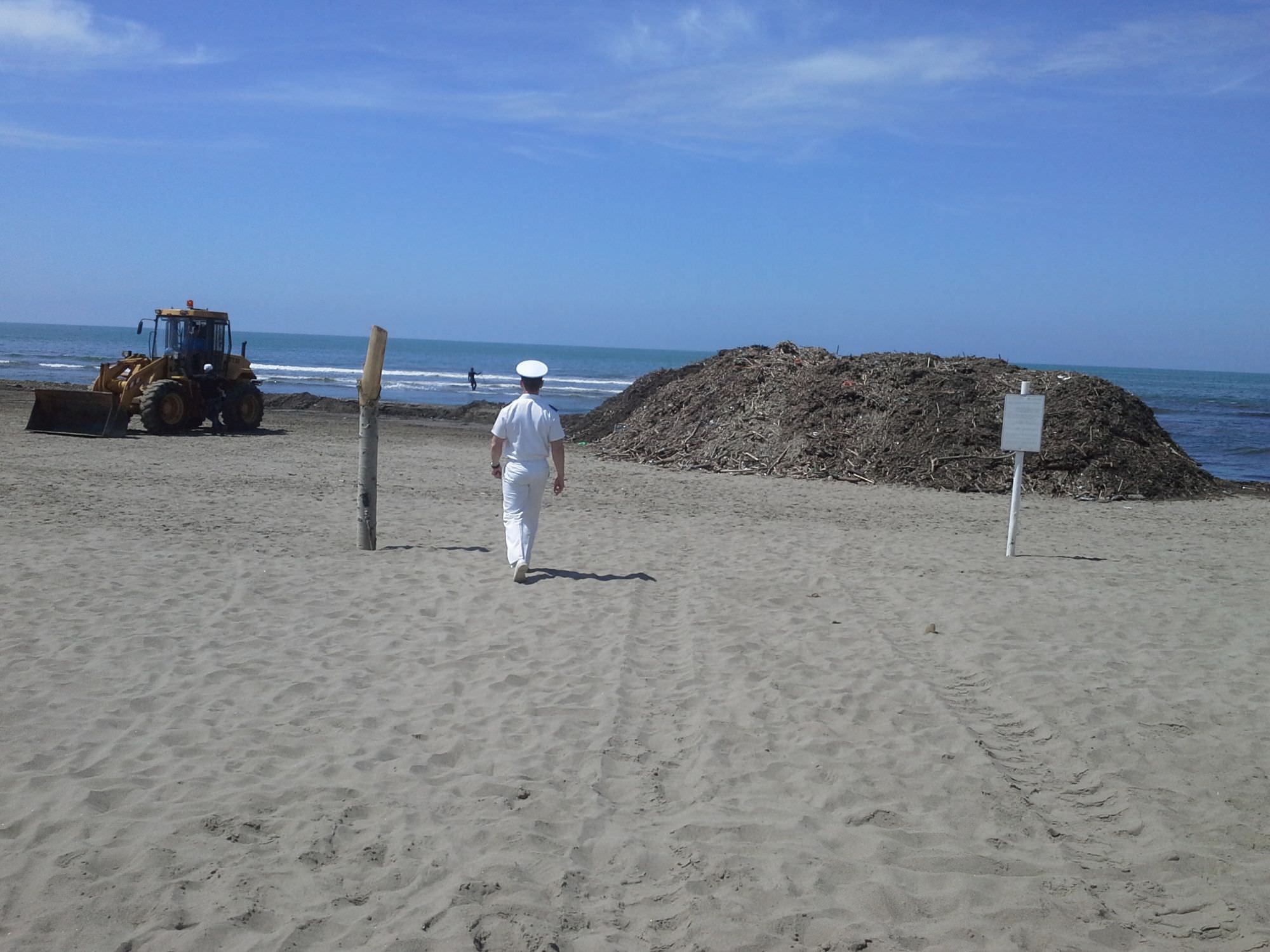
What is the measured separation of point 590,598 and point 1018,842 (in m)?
4.25

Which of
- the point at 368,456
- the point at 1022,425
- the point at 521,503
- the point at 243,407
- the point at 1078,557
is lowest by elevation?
the point at 1078,557

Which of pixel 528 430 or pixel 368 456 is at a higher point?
pixel 528 430

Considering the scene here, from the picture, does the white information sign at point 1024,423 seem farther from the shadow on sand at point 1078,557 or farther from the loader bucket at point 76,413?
the loader bucket at point 76,413

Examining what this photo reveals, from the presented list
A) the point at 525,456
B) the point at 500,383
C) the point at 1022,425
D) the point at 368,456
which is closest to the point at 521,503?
the point at 525,456

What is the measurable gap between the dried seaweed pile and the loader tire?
7.71 m

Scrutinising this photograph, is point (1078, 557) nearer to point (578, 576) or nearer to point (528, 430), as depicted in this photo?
point (578, 576)

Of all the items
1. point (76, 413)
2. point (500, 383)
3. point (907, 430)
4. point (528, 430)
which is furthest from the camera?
point (500, 383)

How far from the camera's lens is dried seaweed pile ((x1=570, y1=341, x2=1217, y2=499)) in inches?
661

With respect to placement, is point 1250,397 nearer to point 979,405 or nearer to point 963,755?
point 979,405

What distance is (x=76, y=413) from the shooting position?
1991 centimetres

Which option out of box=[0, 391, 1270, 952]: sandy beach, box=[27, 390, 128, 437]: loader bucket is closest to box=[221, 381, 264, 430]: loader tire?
box=[27, 390, 128, 437]: loader bucket

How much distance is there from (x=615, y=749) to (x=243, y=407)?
64.1 ft

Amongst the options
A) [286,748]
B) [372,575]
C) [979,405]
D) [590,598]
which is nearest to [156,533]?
[372,575]

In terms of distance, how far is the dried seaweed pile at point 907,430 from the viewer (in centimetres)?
1678
